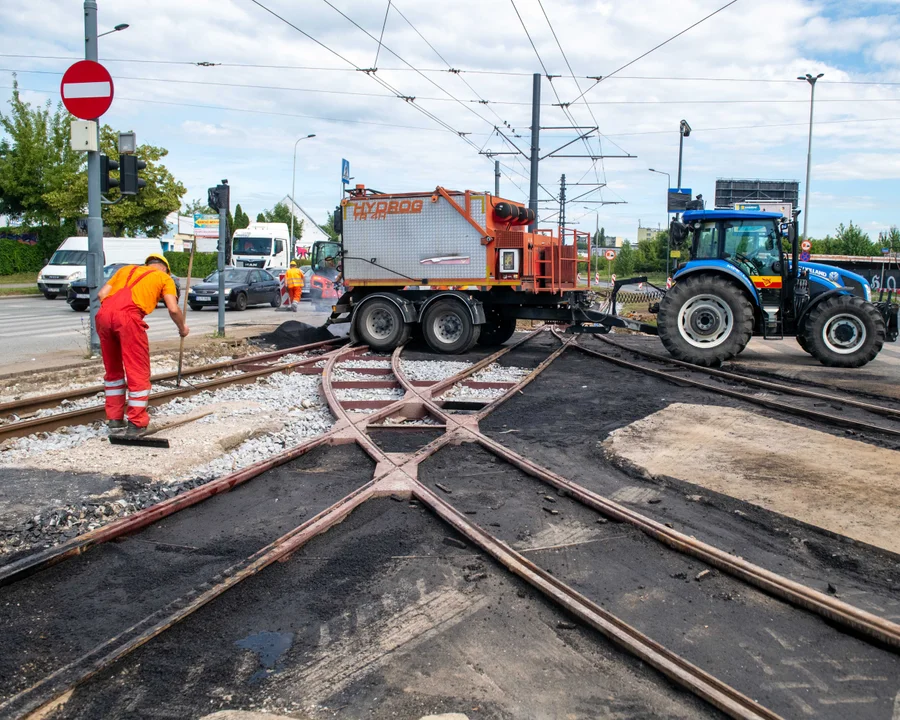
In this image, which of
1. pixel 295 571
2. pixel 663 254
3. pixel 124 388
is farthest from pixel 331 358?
pixel 663 254

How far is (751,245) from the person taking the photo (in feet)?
44.1

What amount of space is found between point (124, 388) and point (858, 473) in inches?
249

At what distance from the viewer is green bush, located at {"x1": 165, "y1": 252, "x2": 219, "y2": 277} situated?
→ 4988cm

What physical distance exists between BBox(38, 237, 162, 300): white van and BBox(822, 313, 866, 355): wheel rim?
78.4 ft

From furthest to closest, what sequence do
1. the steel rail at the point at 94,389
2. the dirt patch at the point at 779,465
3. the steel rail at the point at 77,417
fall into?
the steel rail at the point at 94,389 → the steel rail at the point at 77,417 → the dirt patch at the point at 779,465

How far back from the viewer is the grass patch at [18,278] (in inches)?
1625

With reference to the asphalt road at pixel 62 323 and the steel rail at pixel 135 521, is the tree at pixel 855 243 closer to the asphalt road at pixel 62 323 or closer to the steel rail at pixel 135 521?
the asphalt road at pixel 62 323

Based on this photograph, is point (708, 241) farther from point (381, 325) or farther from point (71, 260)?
point (71, 260)

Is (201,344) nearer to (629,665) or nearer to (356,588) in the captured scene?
(356,588)

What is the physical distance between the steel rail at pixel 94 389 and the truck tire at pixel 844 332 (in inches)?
352

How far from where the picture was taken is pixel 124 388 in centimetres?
730

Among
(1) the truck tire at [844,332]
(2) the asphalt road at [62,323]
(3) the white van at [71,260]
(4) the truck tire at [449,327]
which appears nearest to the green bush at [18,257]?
(3) the white van at [71,260]

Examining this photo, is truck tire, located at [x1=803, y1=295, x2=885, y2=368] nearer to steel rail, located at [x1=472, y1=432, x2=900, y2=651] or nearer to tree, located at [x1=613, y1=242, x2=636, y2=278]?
steel rail, located at [x1=472, y1=432, x2=900, y2=651]

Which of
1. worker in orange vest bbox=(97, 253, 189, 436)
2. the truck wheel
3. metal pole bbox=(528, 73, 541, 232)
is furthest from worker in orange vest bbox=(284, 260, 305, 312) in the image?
worker in orange vest bbox=(97, 253, 189, 436)
